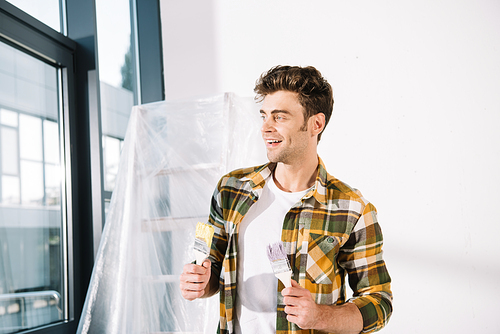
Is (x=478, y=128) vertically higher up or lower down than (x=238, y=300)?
higher up

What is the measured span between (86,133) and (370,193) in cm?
138

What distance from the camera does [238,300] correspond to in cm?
122

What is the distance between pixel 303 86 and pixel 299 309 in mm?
693

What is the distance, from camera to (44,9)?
76.3 inches

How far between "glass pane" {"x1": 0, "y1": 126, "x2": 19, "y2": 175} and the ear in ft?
3.76

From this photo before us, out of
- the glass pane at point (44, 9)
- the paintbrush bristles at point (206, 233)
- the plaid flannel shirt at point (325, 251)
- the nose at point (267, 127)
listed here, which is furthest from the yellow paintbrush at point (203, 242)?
the glass pane at point (44, 9)

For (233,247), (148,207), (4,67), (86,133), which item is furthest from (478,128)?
(4,67)

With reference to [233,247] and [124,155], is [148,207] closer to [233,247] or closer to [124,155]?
[124,155]

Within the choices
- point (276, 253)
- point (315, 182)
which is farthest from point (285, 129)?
point (276, 253)

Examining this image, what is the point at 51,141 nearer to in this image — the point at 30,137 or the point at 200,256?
the point at 30,137

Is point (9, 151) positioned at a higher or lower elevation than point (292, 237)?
higher

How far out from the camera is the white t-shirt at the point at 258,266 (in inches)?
46.5

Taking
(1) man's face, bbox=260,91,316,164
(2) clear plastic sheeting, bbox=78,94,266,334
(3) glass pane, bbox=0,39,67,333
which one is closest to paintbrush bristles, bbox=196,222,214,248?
(1) man's face, bbox=260,91,316,164

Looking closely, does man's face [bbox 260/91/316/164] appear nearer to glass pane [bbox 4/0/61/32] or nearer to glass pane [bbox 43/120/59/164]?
glass pane [bbox 43/120/59/164]
